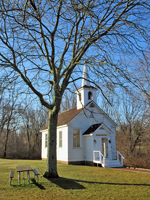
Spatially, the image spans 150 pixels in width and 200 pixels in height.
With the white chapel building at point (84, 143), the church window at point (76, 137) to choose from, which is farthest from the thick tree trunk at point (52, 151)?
the church window at point (76, 137)

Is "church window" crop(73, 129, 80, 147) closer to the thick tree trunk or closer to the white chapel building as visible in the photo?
the white chapel building

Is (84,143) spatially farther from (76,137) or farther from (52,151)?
(52,151)

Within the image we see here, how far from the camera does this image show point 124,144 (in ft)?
82.8

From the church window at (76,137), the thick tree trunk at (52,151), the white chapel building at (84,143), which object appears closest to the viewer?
the thick tree trunk at (52,151)

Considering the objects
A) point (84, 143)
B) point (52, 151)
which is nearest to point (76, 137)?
point (84, 143)

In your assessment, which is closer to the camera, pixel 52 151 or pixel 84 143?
pixel 52 151

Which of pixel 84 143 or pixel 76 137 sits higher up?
pixel 76 137

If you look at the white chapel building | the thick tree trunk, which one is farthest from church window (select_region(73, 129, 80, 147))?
the thick tree trunk

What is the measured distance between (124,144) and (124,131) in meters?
2.05

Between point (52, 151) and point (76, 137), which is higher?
point (76, 137)

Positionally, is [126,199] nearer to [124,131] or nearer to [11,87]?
[11,87]

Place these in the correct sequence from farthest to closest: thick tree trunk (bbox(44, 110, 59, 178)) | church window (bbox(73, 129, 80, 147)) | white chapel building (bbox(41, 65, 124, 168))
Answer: church window (bbox(73, 129, 80, 147)) < white chapel building (bbox(41, 65, 124, 168)) < thick tree trunk (bbox(44, 110, 59, 178))

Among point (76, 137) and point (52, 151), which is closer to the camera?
point (52, 151)

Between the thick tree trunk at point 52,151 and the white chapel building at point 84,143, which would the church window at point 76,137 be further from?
the thick tree trunk at point 52,151
